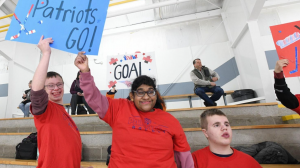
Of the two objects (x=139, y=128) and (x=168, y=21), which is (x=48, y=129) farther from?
(x=168, y=21)

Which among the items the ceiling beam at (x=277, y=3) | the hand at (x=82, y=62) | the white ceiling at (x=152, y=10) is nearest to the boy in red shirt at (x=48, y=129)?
the hand at (x=82, y=62)

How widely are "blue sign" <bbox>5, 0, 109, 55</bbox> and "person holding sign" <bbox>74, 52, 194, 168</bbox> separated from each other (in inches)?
3.5

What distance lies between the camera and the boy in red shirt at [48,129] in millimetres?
716

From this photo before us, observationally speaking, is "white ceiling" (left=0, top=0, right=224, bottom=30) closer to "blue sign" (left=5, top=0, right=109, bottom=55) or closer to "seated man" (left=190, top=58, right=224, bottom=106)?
"seated man" (left=190, top=58, right=224, bottom=106)

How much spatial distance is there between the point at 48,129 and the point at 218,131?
106 cm

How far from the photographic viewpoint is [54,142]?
2.54 feet

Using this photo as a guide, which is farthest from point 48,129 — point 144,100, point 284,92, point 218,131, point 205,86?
point 205,86

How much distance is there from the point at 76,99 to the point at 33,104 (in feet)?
7.97

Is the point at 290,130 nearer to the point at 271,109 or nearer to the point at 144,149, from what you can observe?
the point at 271,109

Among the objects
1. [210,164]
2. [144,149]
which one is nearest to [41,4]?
[144,149]

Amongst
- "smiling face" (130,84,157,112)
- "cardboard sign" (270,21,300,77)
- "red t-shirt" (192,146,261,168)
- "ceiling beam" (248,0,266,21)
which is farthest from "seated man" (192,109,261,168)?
"ceiling beam" (248,0,266,21)

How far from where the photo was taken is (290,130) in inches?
60.5

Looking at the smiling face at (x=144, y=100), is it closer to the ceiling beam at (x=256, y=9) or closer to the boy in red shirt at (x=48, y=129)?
the boy in red shirt at (x=48, y=129)

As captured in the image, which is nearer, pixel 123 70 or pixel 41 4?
pixel 41 4
